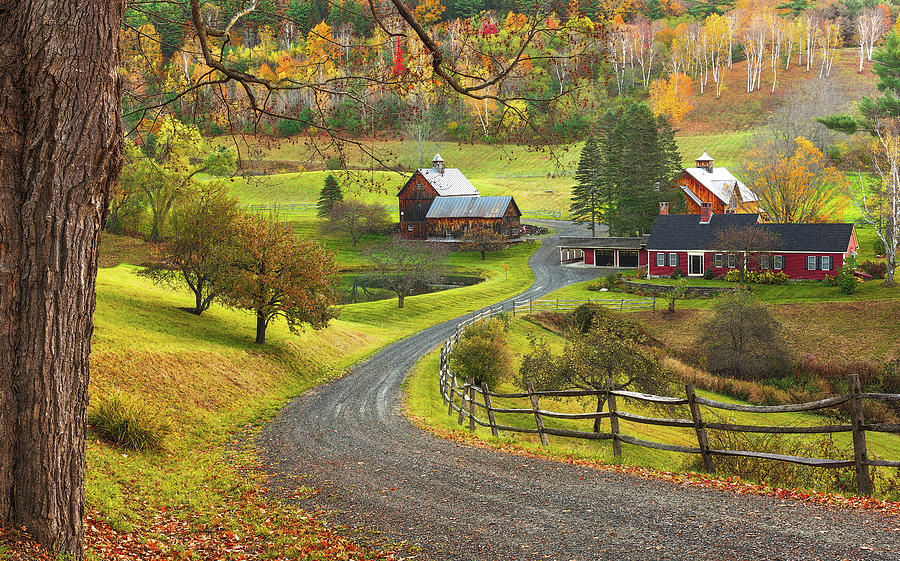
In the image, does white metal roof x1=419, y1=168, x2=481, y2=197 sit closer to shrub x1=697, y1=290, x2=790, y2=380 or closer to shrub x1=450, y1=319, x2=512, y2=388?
shrub x1=697, y1=290, x2=790, y2=380

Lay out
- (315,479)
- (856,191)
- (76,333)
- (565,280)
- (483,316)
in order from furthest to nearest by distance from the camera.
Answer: (856,191) < (565,280) < (483,316) < (315,479) < (76,333)

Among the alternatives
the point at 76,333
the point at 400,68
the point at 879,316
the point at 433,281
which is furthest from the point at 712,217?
the point at 76,333

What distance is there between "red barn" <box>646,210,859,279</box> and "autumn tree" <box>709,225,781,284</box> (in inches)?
13.0

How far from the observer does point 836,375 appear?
1329 inches

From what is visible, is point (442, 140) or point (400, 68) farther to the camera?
point (442, 140)

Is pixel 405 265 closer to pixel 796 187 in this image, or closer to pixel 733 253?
pixel 733 253

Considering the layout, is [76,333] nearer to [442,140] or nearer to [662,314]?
[662,314]

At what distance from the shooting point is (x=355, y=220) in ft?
238

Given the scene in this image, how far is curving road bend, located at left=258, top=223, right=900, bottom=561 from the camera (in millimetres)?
6797

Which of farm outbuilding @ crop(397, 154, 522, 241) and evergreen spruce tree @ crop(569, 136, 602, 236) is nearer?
evergreen spruce tree @ crop(569, 136, 602, 236)

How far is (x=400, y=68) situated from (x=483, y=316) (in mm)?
26506

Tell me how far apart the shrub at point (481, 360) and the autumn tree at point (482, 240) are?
4013 cm

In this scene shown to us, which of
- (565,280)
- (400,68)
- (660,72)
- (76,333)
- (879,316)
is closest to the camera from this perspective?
(76,333)

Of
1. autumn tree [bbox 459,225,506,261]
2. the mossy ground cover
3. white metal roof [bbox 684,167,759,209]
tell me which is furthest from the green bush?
white metal roof [bbox 684,167,759,209]
